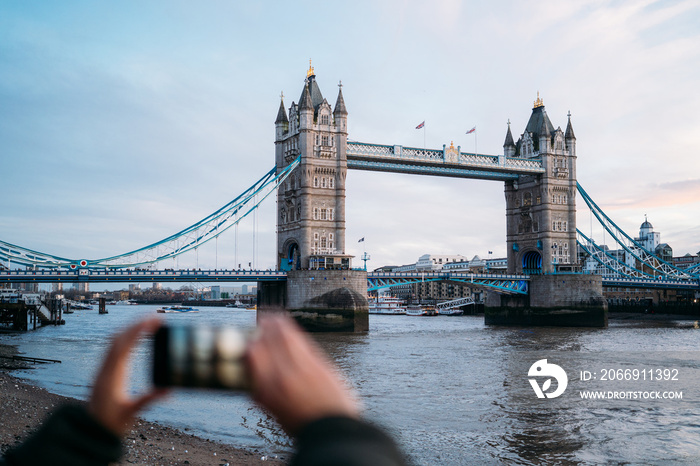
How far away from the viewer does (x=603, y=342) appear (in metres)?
34.2

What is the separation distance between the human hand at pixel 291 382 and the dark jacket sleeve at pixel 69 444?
0.39 meters

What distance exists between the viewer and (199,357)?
1.19 meters

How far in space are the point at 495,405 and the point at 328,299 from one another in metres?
24.2

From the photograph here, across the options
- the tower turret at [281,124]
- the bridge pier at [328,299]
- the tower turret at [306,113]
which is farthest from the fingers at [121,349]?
the tower turret at [281,124]

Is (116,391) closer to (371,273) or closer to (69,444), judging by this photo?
(69,444)

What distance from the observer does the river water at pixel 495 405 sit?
38.0ft

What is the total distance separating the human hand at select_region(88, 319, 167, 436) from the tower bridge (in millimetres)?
37984

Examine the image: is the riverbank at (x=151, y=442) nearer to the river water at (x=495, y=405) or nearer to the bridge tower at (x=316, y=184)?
the river water at (x=495, y=405)

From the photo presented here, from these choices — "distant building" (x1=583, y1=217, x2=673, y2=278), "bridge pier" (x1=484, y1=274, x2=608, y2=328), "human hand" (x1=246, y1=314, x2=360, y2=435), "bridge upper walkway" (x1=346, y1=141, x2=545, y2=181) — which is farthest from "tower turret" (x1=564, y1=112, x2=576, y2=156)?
"human hand" (x1=246, y1=314, x2=360, y2=435)

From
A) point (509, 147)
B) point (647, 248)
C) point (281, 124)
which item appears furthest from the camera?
point (647, 248)

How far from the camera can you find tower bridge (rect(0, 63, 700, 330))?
40562 millimetres

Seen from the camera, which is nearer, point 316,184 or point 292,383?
point 292,383

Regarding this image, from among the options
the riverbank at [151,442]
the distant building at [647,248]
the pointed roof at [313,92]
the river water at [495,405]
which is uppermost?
the pointed roof at [313,92]

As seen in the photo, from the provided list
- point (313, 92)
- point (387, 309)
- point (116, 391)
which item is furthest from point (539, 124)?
point (116, 391)
